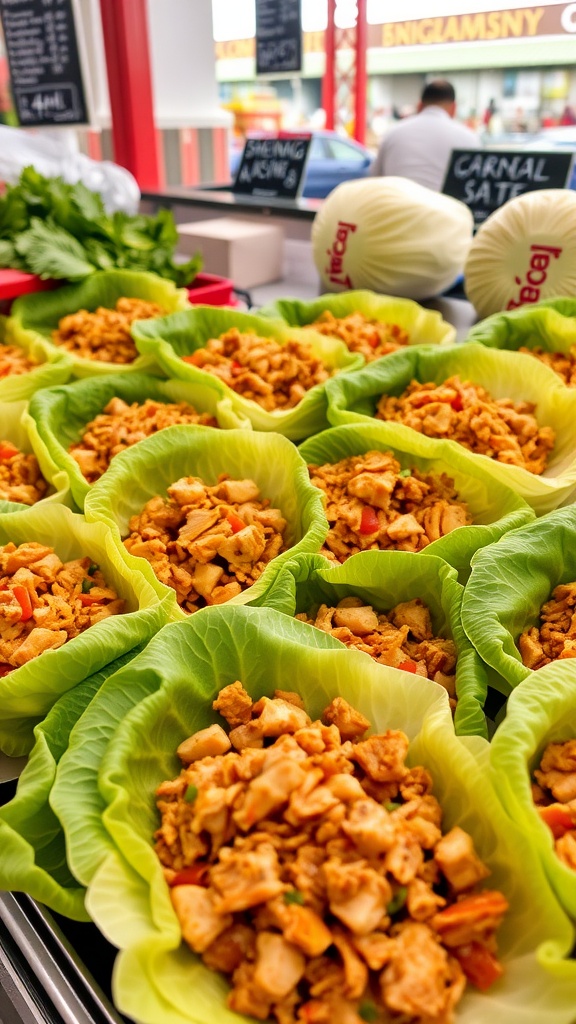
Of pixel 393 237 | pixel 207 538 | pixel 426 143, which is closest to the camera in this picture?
pixel 207 538

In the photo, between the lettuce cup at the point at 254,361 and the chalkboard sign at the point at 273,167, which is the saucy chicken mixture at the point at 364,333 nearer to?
the lettuce cup at the point at 254,361

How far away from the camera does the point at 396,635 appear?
4.41 feet

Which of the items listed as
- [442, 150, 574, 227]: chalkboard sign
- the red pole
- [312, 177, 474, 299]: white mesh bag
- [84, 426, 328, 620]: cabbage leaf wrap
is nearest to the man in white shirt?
[442, 150, 574, 227]: chalkboard sign

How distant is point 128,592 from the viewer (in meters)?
1.46

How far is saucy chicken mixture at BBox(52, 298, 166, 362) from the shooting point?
7.89 feet

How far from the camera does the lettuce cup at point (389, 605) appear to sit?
1.30 meters

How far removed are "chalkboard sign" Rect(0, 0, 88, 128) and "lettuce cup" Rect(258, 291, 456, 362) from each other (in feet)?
8.74

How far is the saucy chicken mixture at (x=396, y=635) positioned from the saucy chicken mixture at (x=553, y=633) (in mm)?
131

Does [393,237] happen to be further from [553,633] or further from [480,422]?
[553,633]

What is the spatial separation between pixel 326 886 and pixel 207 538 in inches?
30.8

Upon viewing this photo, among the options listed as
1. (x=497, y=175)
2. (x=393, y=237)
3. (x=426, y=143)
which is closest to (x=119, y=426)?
(x=393, y=237)

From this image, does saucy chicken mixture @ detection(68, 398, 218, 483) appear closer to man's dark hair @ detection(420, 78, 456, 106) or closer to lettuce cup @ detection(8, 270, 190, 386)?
lettuce cup @ detection(8, 270, 190, 386)

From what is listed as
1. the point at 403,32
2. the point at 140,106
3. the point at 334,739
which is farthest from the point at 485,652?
the point at 403,32

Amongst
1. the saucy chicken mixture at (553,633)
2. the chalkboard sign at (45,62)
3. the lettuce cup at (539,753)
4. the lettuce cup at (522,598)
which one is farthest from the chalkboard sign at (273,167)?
the lettuce cup at (539,753)
